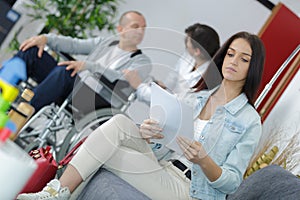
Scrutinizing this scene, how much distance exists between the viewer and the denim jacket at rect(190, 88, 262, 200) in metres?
1.75

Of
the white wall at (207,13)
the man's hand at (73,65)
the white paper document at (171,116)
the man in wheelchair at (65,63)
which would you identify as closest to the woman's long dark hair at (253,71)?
the white paper document at (171,116)

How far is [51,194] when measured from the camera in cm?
156

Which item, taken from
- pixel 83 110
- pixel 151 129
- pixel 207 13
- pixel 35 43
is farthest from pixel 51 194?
pixel 207 13

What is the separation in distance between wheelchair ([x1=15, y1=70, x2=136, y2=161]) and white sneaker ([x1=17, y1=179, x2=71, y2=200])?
0.45 meters

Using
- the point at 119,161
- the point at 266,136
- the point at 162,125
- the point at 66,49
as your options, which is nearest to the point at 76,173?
the point at 119,161

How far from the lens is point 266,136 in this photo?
3.07 m

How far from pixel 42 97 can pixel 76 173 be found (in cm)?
120

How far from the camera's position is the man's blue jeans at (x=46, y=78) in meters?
2.79

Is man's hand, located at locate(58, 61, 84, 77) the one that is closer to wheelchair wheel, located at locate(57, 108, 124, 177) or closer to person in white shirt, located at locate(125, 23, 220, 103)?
wheelchair wheel, located at locate(57, 108, 124, 177)

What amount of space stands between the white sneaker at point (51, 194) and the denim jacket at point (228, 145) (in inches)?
16.8

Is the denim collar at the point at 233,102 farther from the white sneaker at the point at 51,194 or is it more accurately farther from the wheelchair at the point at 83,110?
the white sneaker at the point at 51,194

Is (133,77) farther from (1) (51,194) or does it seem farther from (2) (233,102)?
(1) (51,194)

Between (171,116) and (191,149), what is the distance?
0.12 metres

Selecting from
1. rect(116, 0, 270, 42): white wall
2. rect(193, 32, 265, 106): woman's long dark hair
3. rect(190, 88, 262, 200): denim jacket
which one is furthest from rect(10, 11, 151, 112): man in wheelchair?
rect(116, 0, 270, 42): white wall
